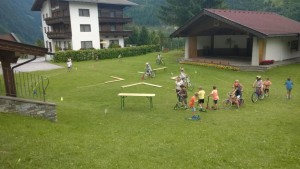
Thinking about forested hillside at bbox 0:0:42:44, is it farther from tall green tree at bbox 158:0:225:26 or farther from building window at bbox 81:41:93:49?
tall green tree at bbox 158:0:225:26

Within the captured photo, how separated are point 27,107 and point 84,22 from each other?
39.7 metres

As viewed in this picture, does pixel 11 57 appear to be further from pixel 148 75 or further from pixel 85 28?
pixel 85 28

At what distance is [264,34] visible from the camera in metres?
26.8

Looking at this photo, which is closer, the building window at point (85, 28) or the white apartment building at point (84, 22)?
the white apartment building at point (84, 22)

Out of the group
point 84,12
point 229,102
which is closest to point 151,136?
point 229,102

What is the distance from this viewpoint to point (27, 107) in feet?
38.5

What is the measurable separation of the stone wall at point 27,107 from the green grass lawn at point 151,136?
0.41 m

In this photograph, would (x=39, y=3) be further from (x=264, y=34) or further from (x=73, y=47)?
(x=264, y=34)

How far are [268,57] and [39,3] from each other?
45530 mm

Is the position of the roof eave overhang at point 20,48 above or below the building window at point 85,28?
below

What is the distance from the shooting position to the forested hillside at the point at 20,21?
120 metres

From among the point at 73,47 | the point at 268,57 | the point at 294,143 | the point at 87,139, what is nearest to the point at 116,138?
the point at 87,139

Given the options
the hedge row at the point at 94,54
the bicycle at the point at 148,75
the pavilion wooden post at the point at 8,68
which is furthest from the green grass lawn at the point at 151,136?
the hedge row at the point at 94,54

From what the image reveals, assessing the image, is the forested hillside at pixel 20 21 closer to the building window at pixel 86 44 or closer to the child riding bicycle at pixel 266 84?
the building window at pixel 86 44
